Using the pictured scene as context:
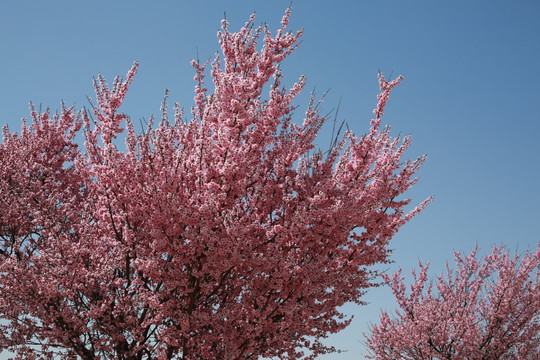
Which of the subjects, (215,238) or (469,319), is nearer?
(215,238)

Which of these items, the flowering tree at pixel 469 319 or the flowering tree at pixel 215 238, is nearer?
the flowering tree at pixel 215 238

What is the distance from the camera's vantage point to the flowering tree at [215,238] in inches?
294

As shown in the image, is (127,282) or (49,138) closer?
(127,282)

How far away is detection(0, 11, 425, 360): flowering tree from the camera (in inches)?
294

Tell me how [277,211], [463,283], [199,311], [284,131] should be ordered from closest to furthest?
[199,311], [277,211], [284,131], [463,283]

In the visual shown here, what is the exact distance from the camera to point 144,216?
8.00m

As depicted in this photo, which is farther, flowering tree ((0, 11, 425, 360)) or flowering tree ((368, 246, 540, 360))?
flowering tree ((368, 246, 540, 360))

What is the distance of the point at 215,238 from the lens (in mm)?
7172

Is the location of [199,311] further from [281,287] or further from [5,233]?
[5,233]

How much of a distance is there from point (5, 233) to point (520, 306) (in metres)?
17.4

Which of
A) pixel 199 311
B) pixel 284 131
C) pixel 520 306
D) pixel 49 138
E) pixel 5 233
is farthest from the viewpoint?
pixel 520 306

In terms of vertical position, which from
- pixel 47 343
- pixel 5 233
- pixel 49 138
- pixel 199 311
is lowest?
pixel 199 311

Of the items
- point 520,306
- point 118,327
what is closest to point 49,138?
point 118,327

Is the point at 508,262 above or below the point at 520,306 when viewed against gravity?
above
